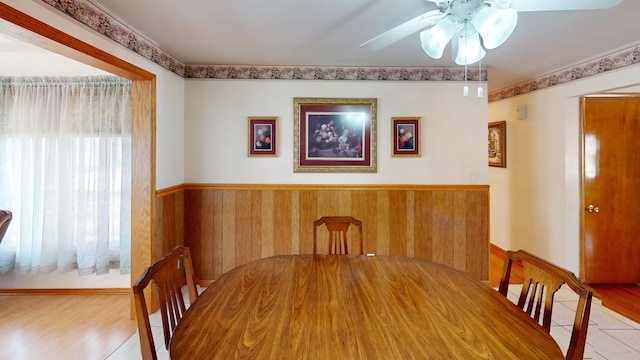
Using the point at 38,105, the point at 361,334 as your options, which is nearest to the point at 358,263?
the point at 361,334

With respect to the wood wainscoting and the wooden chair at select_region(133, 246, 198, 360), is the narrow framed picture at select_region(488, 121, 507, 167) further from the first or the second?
the wooden chair at select_region(133, 246, 198, 360)

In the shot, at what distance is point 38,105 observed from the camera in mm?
3209

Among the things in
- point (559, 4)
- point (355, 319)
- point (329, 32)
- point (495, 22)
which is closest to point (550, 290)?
point (355, 319)

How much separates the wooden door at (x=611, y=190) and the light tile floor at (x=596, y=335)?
643 mm

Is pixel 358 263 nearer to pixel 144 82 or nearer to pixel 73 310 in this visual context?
pixel 144 82

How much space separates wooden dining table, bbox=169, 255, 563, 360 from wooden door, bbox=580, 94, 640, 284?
286cm

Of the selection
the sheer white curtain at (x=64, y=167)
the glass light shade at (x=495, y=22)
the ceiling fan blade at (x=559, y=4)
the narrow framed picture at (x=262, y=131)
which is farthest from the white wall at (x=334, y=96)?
the glass light shade at (x=495, y=22)

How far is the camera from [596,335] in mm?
2623

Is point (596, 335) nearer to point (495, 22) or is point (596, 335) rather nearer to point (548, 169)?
point (548, 169)

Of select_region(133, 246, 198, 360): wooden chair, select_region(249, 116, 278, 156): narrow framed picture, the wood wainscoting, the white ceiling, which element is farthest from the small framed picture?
select_region(133, 246, 198, 360): wooden chair

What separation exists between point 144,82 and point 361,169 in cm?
218

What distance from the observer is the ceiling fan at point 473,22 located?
1.32m

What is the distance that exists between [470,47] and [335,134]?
2.00 meters

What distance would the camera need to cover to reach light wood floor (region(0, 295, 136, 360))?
2.39 meters
